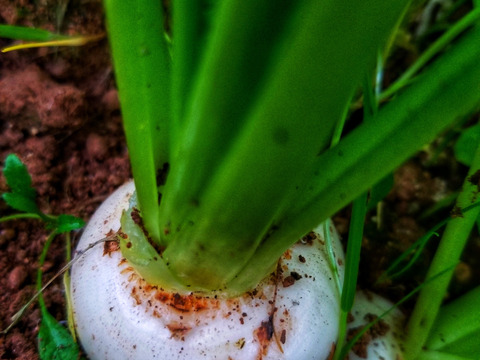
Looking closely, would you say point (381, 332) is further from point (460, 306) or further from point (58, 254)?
point (58, 254)

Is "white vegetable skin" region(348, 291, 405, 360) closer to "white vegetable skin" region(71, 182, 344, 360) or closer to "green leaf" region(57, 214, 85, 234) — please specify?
"white vegetable skin" region(71, 182, 344, 360)

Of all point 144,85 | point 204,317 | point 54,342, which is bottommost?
point 54,342

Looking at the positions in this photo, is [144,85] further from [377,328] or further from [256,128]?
[377,328]

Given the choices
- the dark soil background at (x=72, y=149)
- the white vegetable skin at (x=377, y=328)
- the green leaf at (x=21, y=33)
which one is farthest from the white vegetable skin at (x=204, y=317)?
the green leaf at (x=21, y=33)

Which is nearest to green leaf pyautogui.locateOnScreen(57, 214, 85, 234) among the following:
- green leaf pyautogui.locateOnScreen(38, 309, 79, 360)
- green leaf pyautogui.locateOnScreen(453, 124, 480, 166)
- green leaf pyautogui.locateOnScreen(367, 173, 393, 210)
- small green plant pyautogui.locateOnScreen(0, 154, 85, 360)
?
small green plant pyautogui.locateOnScreen(0, 154, 85, 360)

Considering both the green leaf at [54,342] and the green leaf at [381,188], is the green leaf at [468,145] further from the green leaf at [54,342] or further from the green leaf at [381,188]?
the green leaf at [54,342]

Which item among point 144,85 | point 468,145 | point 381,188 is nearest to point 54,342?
point 144,85

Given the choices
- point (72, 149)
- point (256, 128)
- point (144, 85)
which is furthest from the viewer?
point (72, 149)

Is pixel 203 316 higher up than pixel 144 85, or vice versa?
pixel 144 85
